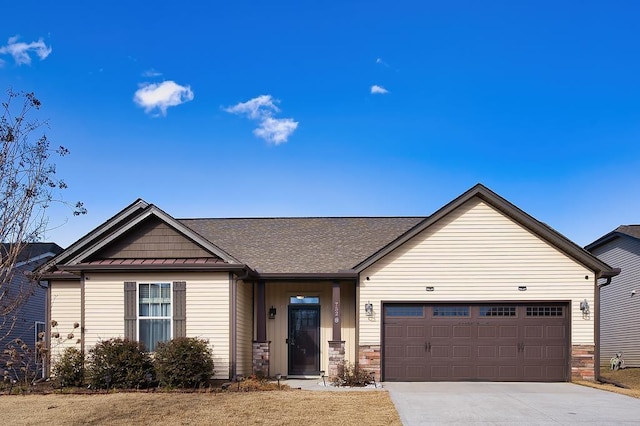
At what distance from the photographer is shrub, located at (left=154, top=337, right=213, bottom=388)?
46.5 ft

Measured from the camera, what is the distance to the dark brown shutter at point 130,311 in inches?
603

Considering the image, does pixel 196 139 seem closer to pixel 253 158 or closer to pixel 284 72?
pixel 253 158

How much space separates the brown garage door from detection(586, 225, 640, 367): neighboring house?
8024mm

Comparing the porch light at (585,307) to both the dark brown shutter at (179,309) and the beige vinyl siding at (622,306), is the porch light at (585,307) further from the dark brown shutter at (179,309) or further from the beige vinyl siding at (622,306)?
the dark brown shutter at (179,309)

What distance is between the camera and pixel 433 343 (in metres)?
16.7

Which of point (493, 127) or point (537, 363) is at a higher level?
point (493, 127)

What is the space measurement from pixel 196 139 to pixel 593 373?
13.5m

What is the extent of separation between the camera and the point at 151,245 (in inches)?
625

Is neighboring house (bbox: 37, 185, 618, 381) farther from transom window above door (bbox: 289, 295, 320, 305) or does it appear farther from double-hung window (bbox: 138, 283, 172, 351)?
transom window above door (bbox: 289, 295, 320, 305)

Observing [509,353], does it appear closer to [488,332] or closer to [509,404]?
[488,332]

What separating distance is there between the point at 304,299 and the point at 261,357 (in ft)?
7.81

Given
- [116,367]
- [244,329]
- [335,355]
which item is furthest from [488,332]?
[116,367]

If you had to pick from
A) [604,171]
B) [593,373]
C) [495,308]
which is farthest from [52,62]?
[604,171]

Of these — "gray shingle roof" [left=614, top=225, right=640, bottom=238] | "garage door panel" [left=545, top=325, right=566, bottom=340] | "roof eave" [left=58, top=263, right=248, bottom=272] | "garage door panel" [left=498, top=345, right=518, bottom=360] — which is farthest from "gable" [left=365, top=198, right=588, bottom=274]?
"gray shingle roof" [left=614, top=225, right=640, bottom=238]
